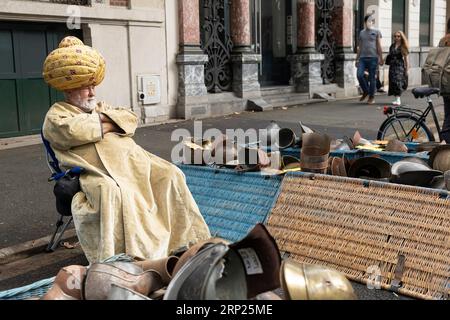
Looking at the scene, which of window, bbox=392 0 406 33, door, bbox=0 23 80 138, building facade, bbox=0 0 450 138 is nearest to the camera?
door, bbox=0 23 80 138

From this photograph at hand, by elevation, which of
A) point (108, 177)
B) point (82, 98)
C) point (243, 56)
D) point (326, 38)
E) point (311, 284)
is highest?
point (326, 38)

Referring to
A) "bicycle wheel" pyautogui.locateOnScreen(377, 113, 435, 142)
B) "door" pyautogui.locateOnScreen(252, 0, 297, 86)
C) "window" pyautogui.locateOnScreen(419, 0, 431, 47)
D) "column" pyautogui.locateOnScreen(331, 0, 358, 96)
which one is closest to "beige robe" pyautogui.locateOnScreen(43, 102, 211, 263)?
"bicycle wheel" pyautogui.locateOnScreen(377, 113, 435, 142)

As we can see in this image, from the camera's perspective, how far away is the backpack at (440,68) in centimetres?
605

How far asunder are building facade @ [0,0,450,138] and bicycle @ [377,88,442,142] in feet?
17.2

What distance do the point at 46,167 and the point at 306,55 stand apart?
9248mm

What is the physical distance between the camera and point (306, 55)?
1504cm

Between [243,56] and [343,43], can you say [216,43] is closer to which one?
[243,56]

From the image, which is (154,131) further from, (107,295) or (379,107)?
Result: (107,295)

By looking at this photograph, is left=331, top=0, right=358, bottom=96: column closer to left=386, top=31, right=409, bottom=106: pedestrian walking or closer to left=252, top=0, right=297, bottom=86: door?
left=252, top=0, right=297, bottom=86: door

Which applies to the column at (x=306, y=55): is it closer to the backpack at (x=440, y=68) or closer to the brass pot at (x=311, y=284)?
the backpack at (x=440, y=68)

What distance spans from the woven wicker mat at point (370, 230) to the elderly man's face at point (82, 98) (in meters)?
1.50

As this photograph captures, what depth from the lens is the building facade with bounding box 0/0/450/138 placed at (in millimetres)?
9391

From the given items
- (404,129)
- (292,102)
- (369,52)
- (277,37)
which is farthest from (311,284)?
(277,37)

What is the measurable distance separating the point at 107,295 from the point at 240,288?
1.88 feet
